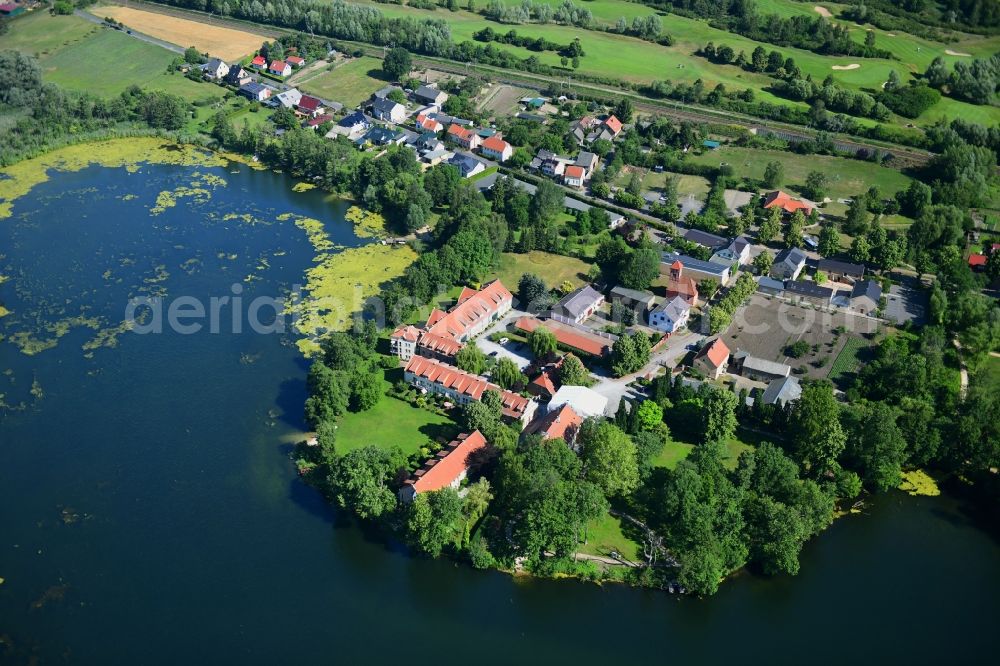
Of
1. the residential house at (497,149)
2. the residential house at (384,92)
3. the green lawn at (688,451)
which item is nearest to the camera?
the green lawn at (688,451)

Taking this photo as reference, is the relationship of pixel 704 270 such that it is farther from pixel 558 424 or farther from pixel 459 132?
pixel 459 132

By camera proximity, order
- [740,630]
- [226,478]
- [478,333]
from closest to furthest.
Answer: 1. [740,630]
2. [226,478]
3. [478,333]

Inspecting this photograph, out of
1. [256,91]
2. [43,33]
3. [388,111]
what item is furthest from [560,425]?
[43,33]

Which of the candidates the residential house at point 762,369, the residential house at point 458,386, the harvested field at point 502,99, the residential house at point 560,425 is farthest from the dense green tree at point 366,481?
the harvested field at point 502,99

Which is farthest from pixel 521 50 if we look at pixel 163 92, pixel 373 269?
pixel 373 269

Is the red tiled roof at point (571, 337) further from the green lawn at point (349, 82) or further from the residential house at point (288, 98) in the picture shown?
the residential house at point (288, 98)

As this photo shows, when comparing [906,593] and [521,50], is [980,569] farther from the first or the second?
[521,50]
